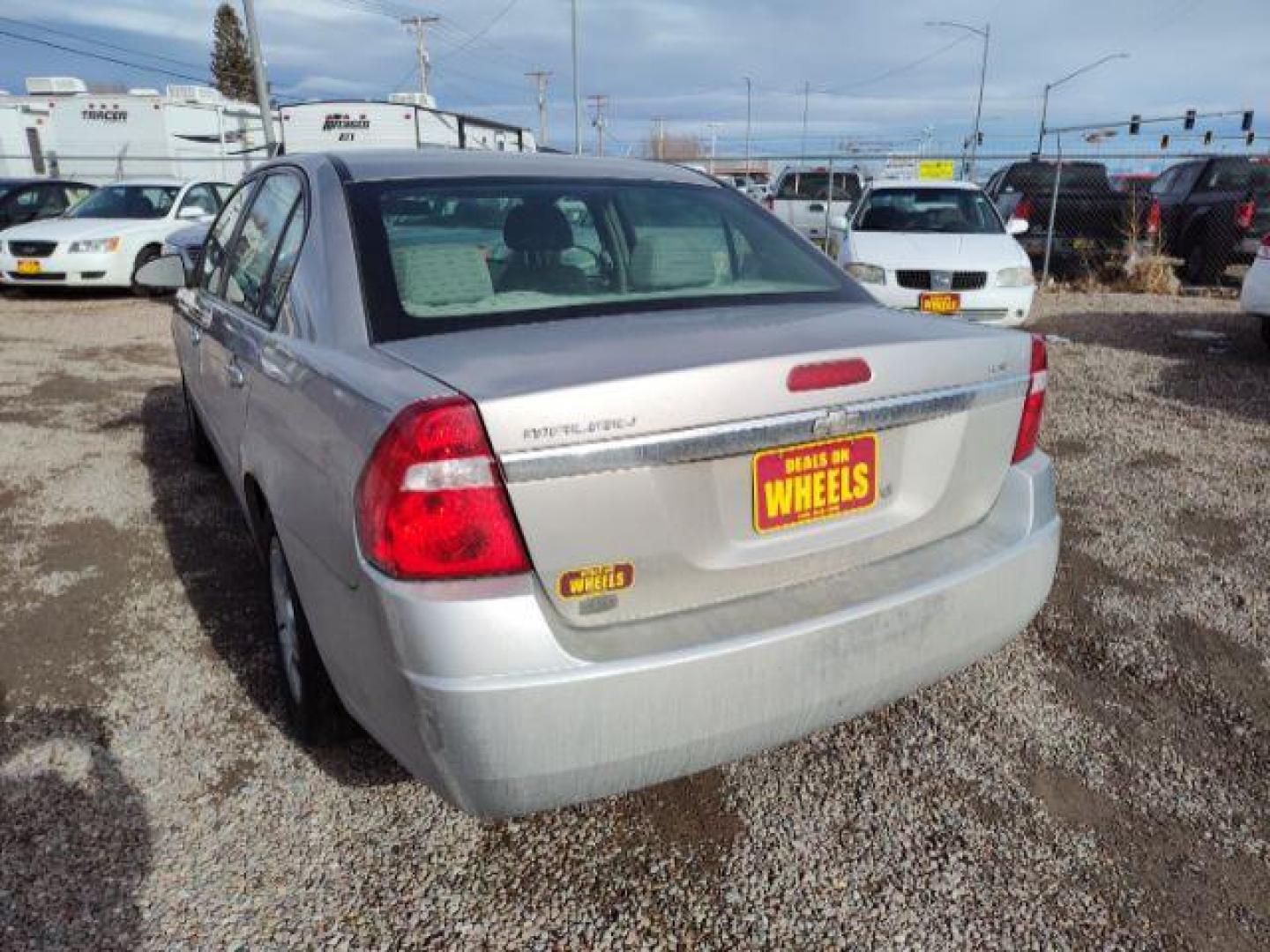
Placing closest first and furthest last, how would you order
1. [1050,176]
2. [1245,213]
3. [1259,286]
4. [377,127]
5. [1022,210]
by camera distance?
[1259,286] → [1245,213] → [1022,210] → [1050,176] → [377,127]

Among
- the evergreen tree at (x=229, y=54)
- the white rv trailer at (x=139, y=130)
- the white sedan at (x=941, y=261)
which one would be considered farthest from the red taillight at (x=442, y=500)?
the evergreen tree at (x=229, y=54)

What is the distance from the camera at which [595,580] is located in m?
1.76

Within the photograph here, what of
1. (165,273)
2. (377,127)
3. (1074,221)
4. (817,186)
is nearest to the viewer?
(165,273)

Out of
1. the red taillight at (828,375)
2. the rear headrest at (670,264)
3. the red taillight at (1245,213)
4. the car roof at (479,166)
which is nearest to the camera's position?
the red taillight at (828,375)

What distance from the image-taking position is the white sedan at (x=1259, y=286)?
23.9 ft

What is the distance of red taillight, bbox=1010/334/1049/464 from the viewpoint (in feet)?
7.62

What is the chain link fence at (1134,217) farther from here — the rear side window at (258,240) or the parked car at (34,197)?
the parked car at (34,197)

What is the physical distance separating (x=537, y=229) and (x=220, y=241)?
6.24ft

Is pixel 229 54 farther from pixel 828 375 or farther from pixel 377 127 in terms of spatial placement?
pixel 828 375

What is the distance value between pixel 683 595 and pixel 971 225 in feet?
30.1

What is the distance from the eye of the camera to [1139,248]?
41.9ft

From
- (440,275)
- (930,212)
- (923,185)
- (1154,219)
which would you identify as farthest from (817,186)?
(440,275)

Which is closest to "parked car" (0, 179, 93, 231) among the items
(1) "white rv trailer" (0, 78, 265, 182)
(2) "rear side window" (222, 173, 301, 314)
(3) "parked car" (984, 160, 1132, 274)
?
(1) "white rv trailer" (0, 78, 265, 182)

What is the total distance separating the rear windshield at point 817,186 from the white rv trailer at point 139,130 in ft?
46.1
